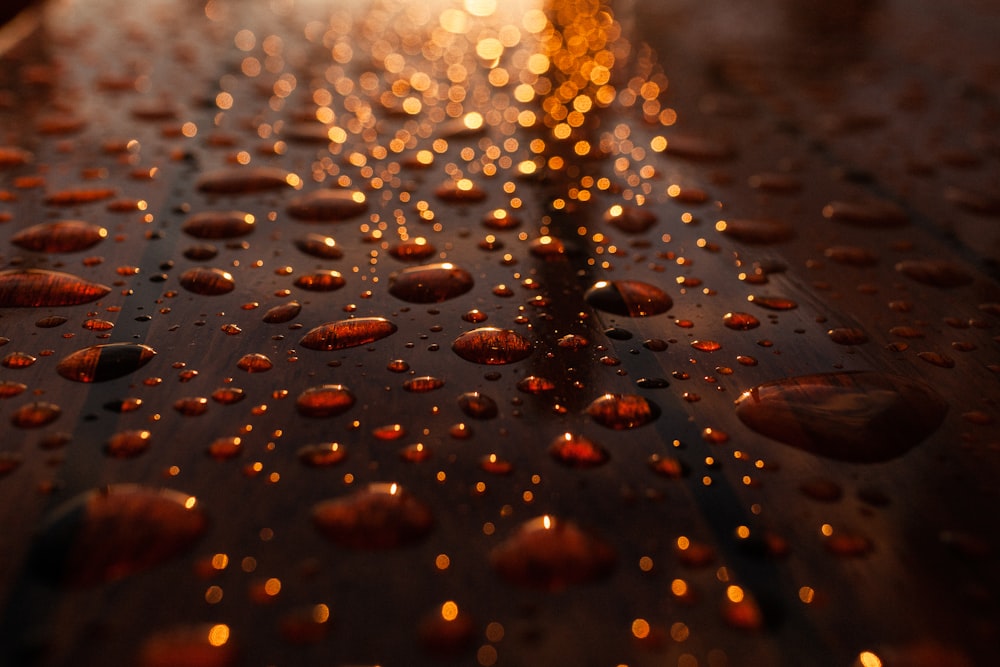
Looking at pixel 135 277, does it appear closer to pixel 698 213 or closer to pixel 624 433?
pixel 624 433

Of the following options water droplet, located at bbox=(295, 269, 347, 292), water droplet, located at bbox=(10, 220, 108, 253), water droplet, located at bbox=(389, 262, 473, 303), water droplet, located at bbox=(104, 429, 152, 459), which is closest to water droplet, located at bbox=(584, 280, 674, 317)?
water droplet, located at bbox=(389, 262, 473, 303)

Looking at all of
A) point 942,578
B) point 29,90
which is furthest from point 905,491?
point 29,90

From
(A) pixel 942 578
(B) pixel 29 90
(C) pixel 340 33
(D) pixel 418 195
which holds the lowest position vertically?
(A) pixel 942 578

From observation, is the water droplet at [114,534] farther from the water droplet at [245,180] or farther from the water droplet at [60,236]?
the water droplet at [245,180]

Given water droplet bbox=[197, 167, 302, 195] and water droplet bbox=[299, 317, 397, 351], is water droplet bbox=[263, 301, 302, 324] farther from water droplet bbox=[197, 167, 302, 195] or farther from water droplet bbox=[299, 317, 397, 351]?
water droplet bbox=[197, 167, 302, 195]

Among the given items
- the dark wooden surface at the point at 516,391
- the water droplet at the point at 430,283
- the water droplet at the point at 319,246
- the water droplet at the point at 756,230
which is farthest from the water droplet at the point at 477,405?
the water droplet at the point at 756,230

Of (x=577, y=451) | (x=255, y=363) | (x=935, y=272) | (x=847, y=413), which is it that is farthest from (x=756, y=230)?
(x=255, y=363)
